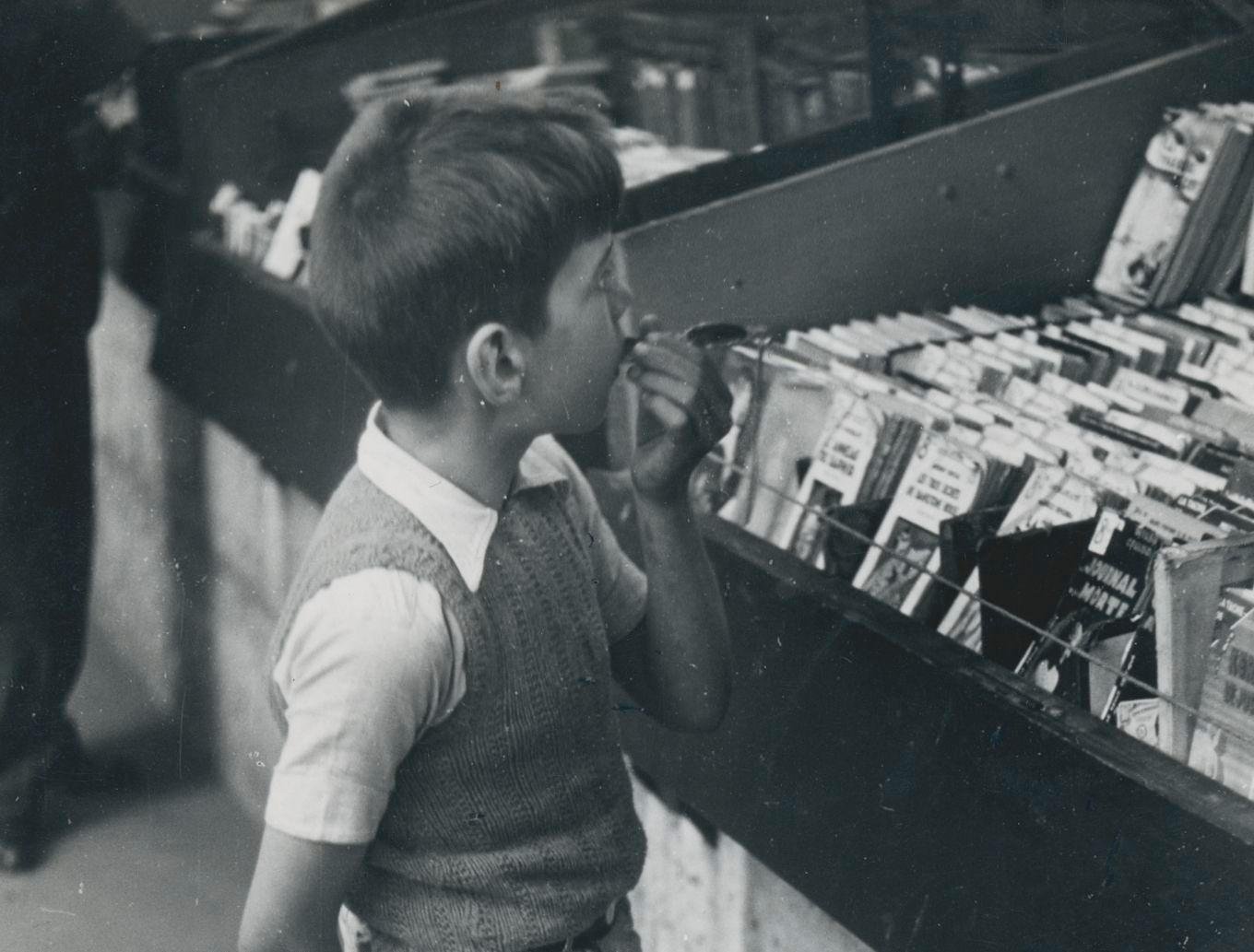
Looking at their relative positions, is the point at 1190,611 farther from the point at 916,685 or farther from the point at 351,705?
the point at 351,705

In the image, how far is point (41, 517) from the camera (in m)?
2.66

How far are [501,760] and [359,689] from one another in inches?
6.6

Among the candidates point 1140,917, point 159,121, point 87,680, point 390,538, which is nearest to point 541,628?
point 390,538

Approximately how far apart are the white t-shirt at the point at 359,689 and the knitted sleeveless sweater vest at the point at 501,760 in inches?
0.7

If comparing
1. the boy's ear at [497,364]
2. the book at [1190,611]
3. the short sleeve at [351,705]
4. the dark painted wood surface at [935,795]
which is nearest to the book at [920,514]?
the dark painted wood surface at [935,795]

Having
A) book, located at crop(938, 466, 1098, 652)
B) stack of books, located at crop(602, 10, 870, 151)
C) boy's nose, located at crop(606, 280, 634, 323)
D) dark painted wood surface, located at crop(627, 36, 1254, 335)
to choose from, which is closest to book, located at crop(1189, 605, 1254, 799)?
book, located at crop(938, 466, 1098, 652)

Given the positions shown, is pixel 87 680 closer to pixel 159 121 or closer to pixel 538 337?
pixel 159 121

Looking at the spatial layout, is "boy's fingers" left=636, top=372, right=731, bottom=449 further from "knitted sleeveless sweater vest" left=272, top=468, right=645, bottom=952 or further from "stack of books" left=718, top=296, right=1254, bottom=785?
"stack of books" left=718, top=296, right=1254, bottom=785

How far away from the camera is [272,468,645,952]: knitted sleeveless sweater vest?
1087 mm

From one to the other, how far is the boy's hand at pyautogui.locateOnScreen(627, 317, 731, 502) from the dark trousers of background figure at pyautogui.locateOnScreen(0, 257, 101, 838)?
1.66 meters

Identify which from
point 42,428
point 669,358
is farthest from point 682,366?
point 42,428

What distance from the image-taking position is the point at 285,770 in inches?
39.6

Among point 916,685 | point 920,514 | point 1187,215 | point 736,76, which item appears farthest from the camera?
point 736,76

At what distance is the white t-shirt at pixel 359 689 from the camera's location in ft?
3.28
